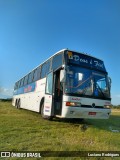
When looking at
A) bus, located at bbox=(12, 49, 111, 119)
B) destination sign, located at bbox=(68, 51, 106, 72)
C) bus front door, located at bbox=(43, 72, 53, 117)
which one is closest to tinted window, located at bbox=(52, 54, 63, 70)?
bus, located at bbox=(12, 49, 111, 119)

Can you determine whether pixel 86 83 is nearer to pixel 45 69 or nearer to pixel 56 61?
pixel 56 61

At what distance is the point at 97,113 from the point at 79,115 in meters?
1.02

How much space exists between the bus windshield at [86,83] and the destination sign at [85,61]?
0.36 meters

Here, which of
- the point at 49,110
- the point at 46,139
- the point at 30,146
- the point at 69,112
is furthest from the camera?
the point at 49,110

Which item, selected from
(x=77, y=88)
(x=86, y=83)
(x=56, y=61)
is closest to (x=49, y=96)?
(x=56, y=61)

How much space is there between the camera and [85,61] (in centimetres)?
1236

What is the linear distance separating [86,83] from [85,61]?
135cm

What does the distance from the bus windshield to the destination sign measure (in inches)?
14.0

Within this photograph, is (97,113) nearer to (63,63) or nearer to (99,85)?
(99,85)

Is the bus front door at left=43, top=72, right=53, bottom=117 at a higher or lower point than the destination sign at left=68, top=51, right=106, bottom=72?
lower

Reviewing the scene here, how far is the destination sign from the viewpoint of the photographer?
1198cm

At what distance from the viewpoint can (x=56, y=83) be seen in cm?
1298

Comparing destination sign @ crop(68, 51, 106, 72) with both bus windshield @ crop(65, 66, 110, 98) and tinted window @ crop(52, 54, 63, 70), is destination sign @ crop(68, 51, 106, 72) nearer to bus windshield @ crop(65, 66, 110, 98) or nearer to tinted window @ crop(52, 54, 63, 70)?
bus windshield @ crop(65, 66, 110, 98)

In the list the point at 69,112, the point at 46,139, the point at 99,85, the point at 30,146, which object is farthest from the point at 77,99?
the point at 30,146
